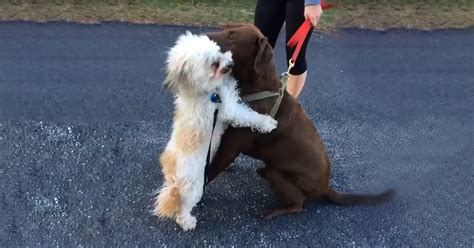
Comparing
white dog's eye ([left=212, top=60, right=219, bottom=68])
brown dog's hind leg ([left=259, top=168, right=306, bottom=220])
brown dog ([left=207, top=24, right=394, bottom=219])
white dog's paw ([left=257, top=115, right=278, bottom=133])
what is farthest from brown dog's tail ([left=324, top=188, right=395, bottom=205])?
white dog's eye ([left=212, top=60, right=219, bottom=68])

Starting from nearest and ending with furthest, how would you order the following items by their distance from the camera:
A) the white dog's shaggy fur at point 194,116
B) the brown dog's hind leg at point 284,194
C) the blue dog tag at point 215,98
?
the white dog's shaggy fur at point 194,116 < the blue dog tag at point 215,98 < the brown dog's hind leg at point 284,194

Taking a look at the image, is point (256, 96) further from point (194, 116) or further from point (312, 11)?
point (312, 11)

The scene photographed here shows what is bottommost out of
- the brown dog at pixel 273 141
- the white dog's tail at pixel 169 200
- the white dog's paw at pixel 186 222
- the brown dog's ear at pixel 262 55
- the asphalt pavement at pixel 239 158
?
the asphalt pavement at pixel 239 158

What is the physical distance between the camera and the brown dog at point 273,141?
3207 millimetres

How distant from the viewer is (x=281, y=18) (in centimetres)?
402

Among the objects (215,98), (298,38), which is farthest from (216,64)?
(298,38)

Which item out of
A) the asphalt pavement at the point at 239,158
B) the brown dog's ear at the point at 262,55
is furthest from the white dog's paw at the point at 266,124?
the asphalt pavement at the point at 239,158

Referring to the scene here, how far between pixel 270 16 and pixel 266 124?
37.6 inches

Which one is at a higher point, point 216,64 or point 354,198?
point 216,64

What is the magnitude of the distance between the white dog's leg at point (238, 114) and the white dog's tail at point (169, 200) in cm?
48

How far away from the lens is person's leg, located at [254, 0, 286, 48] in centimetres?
394

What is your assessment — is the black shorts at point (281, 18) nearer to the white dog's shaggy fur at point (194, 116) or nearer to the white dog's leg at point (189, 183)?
the white dog's shaggy fur at point (194, 116)

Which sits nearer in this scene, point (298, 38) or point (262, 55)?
point (262, 55)

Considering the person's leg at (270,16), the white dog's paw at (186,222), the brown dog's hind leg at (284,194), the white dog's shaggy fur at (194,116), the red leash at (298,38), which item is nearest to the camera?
the white dog's shaggy fur at (194,116)
